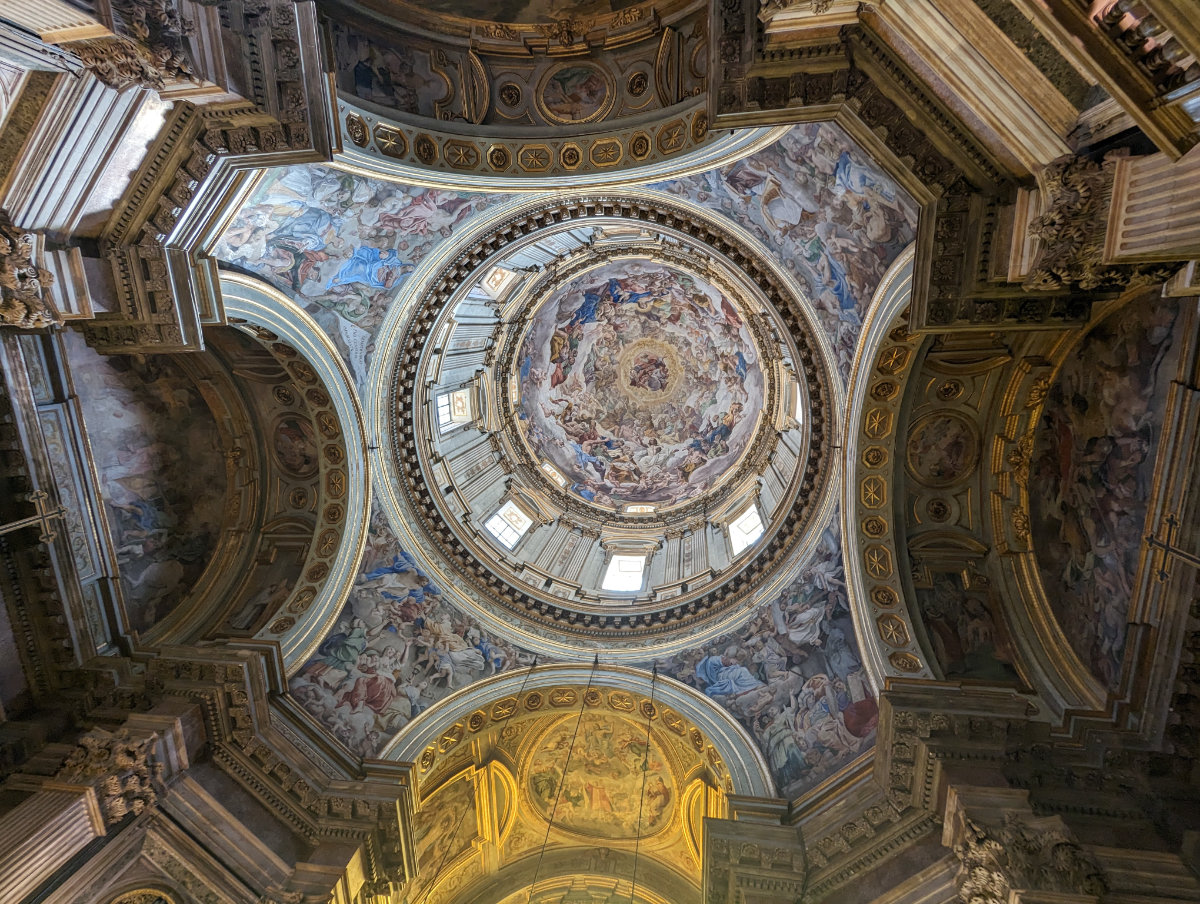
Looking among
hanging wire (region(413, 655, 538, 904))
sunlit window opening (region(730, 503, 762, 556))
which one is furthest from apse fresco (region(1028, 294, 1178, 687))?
hanging wire (region(413, 655, 538, 904))

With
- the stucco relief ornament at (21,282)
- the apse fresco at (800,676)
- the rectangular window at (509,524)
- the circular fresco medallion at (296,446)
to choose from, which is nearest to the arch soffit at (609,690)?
the apse fresco at (800,676)

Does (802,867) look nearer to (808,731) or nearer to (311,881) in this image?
(808,731)

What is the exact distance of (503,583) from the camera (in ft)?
50.2

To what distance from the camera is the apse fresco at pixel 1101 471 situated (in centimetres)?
870

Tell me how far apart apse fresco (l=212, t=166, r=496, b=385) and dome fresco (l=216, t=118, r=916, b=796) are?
28mm

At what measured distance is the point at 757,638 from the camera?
44.6 ft

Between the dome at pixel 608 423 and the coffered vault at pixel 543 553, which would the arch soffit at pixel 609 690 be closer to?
the coffered vault at pixel 543 553

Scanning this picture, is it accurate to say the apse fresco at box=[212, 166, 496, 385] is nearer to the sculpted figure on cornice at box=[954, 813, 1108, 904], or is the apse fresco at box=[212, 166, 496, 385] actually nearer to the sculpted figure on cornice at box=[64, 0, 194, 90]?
the sculpted figure on cornice at box=[64, 0, 194, 90]

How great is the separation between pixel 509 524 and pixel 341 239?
9.18 meters

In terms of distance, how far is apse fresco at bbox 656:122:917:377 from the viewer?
31.2 ft

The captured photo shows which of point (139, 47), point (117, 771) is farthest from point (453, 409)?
point (139, 47)

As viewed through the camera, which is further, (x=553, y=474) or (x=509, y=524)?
(x=553, y=474)

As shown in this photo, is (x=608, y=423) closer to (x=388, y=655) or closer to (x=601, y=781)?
(x=388, y=655)

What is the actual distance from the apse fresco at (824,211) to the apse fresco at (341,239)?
4.66 meters
